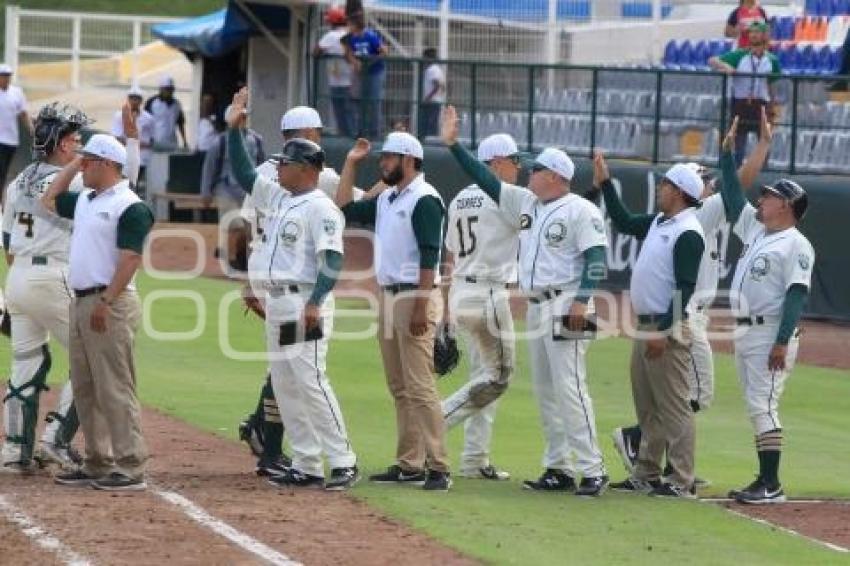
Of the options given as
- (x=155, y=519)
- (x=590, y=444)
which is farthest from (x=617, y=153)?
(x=155, y=519)

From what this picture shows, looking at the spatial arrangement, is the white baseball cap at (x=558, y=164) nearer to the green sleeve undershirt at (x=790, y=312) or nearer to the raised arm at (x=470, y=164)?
the raised arm at (x=470, y=164)

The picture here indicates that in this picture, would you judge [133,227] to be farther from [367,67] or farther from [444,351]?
[367,67]

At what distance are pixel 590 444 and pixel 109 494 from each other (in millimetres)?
2628

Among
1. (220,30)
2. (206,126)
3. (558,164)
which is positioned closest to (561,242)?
(558,164)

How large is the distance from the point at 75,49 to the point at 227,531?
91.4 feet

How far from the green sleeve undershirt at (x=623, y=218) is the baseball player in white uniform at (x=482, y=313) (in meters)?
0.58

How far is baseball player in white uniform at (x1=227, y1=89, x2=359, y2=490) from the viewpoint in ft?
36.7

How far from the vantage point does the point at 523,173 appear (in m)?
24.0

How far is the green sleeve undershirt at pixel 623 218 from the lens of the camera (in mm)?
12030

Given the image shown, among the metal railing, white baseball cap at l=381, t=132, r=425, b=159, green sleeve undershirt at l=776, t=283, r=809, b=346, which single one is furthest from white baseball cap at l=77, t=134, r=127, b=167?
the metal railing

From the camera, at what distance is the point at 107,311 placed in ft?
35.7

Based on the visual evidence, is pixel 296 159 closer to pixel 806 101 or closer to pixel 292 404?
pixel 292 404

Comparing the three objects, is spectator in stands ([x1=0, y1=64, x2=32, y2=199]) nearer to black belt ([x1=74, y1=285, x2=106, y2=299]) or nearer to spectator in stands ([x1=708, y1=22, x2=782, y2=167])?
spectator in stands ([x1=708, y1=22, x2=782, y2=167])

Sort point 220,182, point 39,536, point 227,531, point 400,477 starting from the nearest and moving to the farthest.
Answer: point 39,536, point 227,531, point 400,477, point 220,182
